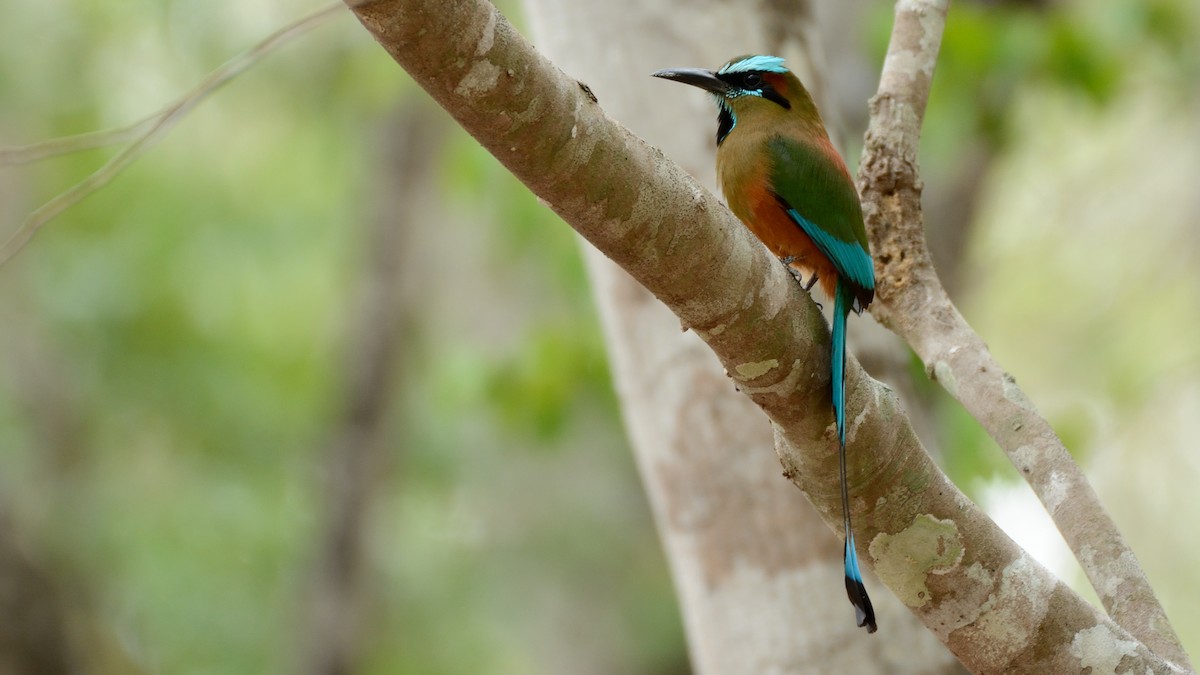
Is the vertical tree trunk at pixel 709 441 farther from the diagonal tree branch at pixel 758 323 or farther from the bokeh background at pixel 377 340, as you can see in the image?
the bokeh background at pixel 377 340

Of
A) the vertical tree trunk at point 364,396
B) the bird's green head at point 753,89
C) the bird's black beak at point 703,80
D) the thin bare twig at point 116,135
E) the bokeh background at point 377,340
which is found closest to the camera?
the thin bare twig at point 116,135

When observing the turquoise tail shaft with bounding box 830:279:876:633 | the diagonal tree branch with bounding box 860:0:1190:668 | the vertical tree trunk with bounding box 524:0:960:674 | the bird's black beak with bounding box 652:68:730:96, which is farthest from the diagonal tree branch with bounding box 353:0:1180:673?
the bird's black beak with bounding box 652:68:730:96

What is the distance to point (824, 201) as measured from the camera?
8.44 feet

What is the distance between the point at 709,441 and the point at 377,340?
390 cm

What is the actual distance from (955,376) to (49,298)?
6.15 metres

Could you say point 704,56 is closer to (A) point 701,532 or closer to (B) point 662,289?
(A) point 701,532

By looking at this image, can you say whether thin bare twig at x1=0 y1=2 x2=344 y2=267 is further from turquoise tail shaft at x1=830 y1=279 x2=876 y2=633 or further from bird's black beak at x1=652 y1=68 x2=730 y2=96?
turquoise tail shaft at x1=830 y1=279 x2=876 y2=633

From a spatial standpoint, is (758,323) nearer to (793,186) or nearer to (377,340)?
(793,186)

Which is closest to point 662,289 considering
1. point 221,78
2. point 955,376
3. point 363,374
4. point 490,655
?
point 955,376

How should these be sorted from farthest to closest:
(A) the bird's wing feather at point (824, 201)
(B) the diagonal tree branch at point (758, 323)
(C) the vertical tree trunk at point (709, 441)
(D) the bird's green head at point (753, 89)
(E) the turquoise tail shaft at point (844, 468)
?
1. (C) the vertical tree trunk at point (709, 441)
2. (D) the bird's green head at point (753, 89)
3. (A) the bird's wing feather at point (824, 201)
4. (E) the turquoise tail shaft at point (844, 468)
5. (B) the diagonal tree branch at point (758, 323)

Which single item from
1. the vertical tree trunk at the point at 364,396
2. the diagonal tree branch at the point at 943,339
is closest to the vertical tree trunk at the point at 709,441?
the diagonal tree branch at the point at 943,339

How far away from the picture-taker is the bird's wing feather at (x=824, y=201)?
2521 millimetres

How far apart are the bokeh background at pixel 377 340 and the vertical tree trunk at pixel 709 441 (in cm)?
152

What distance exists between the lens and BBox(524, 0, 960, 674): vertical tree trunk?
3150 mm
